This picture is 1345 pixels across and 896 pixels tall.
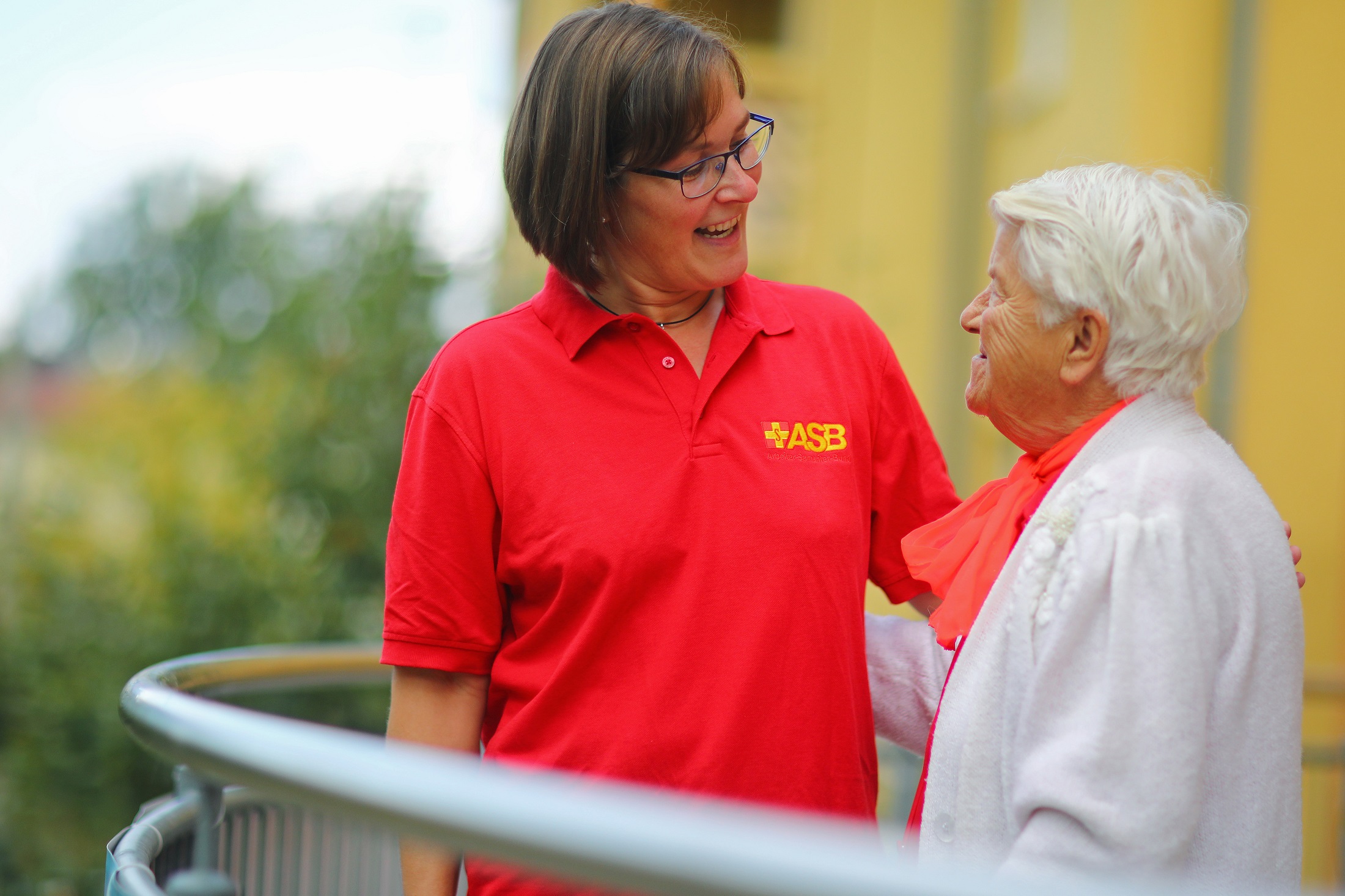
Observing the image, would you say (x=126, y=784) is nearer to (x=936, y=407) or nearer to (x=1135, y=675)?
(x=936, y=407)

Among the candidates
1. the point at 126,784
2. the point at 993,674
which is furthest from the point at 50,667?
the point at 993,674

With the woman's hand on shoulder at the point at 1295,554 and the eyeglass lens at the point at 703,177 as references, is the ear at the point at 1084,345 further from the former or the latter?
the eyeglass lens at the point at 703,177

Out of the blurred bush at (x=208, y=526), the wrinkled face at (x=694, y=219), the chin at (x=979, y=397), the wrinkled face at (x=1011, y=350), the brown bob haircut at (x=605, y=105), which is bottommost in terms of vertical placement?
the blurred bush at (x=208, y=526)

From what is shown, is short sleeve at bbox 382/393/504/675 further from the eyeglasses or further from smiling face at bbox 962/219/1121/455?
smiling face at bbox 962/219/1121/455

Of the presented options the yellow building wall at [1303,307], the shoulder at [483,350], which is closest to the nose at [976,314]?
the shoulder at [483,350]

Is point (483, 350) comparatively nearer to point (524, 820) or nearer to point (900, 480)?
point (900, 480)

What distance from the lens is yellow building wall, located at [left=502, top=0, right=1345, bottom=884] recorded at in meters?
4.00

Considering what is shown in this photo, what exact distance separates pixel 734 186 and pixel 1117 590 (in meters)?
0.82

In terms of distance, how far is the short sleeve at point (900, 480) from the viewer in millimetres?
1856

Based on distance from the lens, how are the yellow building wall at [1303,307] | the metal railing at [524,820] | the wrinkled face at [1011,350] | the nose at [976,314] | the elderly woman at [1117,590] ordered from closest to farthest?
1. the metal railing at [524,820]
2. the elderly woman at [1117,590]
3. the wrinkled face at [1011,350]
4. the nose at [976,314]
5. the yellow building wall at [1303,307]

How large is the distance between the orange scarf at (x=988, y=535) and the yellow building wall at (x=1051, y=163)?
51cm

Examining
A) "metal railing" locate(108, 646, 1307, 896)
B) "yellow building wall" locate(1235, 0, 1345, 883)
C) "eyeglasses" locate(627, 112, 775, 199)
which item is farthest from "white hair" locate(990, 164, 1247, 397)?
"yellow building wall" locate(1235, 0, 1345, 883)

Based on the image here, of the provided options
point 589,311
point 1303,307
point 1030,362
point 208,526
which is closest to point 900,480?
point 1030,362

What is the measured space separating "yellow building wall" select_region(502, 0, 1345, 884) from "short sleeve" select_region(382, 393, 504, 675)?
0.98 m
